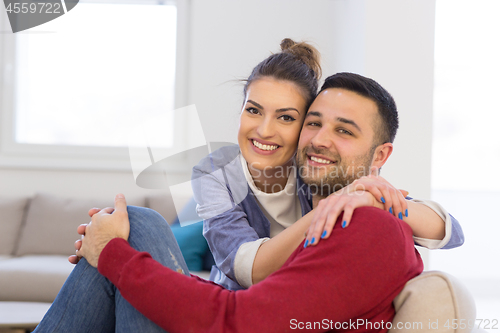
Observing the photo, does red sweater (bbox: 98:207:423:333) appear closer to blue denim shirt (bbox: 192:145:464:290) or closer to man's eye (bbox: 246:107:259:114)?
blue denim shirt (bbox: 192:145:464:290)

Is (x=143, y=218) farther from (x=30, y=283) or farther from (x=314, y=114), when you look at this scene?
(x=30, y=283)

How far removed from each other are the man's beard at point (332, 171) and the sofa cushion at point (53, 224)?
2.02 meters

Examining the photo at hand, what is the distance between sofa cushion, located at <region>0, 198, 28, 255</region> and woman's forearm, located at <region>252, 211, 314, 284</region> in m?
2.43

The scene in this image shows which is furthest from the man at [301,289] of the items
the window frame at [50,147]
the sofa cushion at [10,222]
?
the window frame at [50,147]

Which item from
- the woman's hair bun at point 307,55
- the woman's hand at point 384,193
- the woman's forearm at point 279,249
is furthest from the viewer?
the woman's hair bun at point 307,55

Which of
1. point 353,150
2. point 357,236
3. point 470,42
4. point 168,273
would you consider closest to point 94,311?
point 168,273

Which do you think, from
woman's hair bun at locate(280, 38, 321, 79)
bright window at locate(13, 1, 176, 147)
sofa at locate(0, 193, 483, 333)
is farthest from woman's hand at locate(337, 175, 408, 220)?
bright window at locate(13, 1, 176, 147)

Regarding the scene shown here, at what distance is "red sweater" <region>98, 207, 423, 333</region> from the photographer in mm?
753

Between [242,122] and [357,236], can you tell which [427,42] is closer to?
[242,122]

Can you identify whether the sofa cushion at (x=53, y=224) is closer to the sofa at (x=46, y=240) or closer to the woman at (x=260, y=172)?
the sofa at (x=46, y=240)

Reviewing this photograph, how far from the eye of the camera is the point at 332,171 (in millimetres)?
1314

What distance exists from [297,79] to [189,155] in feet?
7.28

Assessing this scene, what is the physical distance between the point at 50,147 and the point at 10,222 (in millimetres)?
772

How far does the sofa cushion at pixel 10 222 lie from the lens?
297 centimetres
